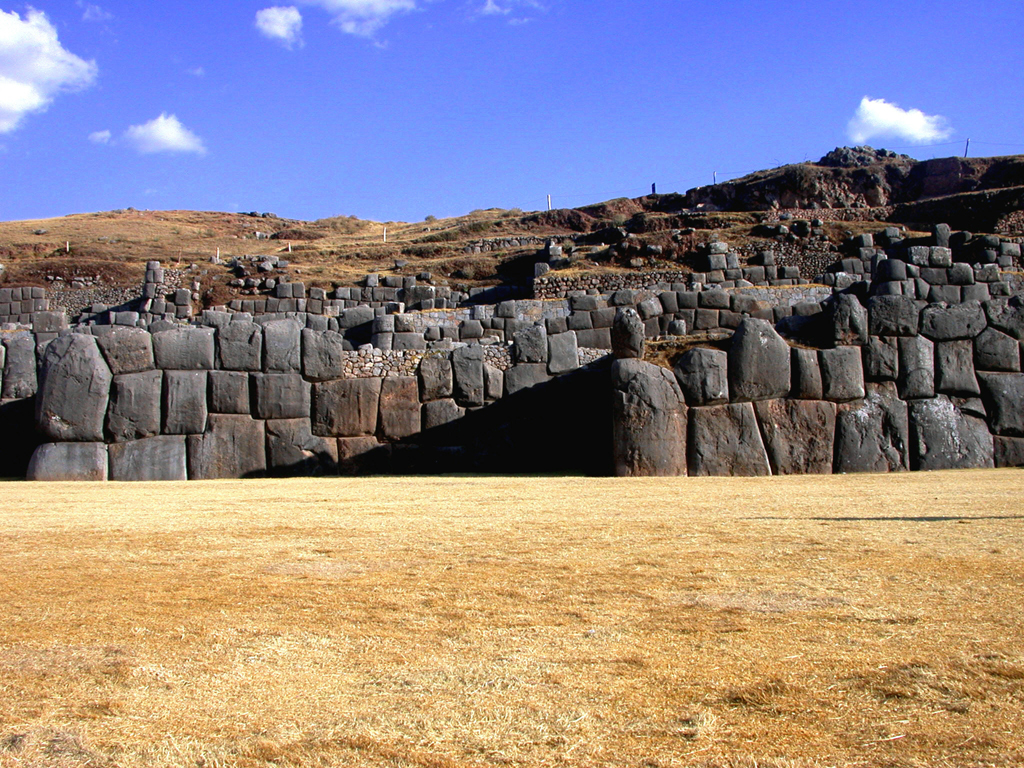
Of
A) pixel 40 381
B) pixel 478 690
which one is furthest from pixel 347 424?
pixel 478 690

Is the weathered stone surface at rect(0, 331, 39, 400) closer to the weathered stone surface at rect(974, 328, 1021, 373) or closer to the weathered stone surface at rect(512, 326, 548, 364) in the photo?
the weathered stone surface at rect(512, 326, 548, 364)

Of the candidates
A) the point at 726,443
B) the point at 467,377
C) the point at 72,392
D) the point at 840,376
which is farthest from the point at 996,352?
the point at 72,392

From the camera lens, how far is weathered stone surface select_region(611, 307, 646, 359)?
15027mm

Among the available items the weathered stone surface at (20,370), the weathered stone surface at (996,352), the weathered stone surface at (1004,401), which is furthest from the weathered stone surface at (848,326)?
the weathered stone surface at (20,370)

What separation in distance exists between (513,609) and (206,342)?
1243cm

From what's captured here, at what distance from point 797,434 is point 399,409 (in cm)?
723

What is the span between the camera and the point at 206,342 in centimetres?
1658

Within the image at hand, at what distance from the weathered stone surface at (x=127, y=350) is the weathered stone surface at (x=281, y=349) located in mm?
1977

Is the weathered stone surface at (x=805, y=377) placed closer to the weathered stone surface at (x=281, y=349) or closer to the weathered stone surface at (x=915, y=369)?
the weathered stone surface at (x=915, y=369)

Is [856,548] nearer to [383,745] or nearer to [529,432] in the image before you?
[383,745]

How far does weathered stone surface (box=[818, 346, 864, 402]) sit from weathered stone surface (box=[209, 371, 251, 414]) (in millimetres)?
10246

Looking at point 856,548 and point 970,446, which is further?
point 970,446

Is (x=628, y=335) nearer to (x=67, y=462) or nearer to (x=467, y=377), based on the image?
(x=467, y=377)

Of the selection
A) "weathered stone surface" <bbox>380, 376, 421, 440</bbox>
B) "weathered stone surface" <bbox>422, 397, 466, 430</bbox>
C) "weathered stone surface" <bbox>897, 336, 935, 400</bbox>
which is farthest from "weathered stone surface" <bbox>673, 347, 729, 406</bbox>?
"weathered stone surface" <bbox>380, 376, 421, 440</bbox>
